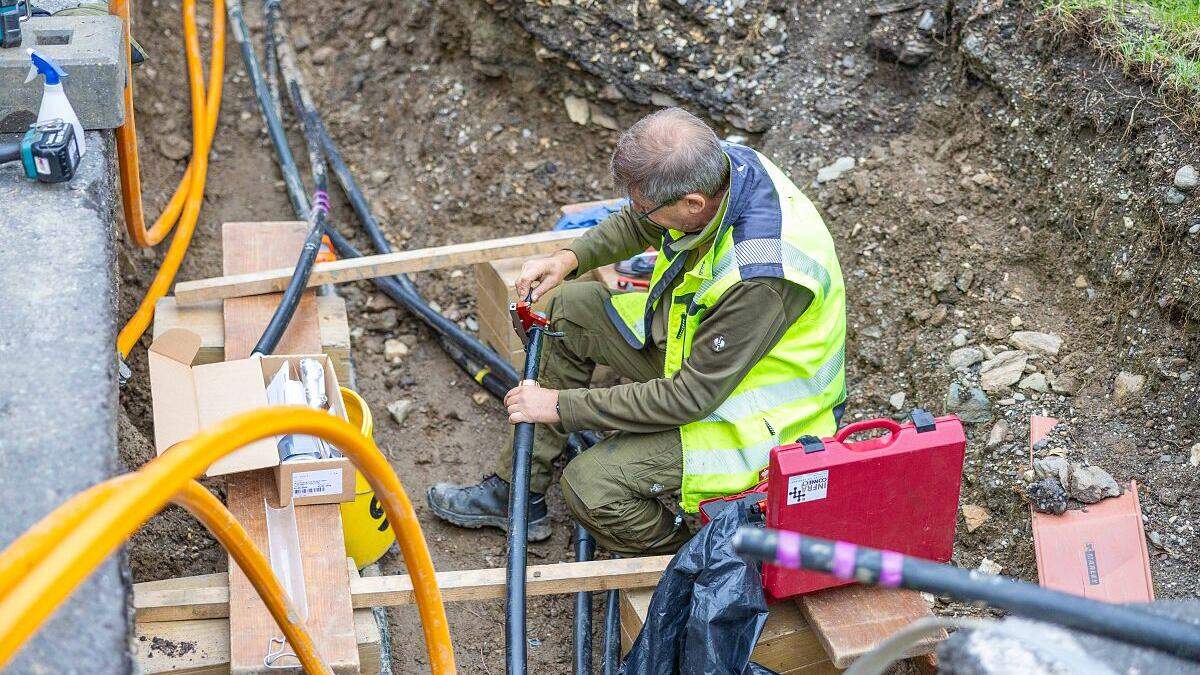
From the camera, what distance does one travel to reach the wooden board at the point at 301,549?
8.52 feet

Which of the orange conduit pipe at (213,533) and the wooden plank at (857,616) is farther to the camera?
the wooden plank at (857,616)

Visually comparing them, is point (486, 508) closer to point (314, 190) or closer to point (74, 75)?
point (74, 75)

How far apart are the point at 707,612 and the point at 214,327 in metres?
2.14

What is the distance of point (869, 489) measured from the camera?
2619mm

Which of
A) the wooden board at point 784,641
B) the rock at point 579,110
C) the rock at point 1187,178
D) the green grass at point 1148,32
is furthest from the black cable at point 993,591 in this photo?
the rock at point 579,110

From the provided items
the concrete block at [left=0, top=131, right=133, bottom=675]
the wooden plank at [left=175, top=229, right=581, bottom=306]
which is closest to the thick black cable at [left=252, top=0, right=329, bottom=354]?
the wooden plank at [left=175, top=229, right=581, bottom=306]

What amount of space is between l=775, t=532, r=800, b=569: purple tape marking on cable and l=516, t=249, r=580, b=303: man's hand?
202 centimetres

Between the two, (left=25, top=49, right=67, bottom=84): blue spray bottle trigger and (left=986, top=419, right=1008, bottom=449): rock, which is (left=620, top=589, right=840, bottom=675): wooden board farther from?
(left=25, top=49, right=67, bottom=84): blue spray bottle trigger

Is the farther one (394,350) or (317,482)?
(394,350)

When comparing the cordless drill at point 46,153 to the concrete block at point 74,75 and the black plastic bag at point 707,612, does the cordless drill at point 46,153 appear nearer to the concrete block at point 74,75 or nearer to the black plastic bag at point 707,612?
the concrete block at point 74,75

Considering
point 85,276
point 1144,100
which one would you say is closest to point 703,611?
point 85,276

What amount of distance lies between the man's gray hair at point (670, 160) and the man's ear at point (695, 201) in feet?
0.04

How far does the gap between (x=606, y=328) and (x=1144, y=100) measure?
2016 mm

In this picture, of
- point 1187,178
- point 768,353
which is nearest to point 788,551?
point 768,353
